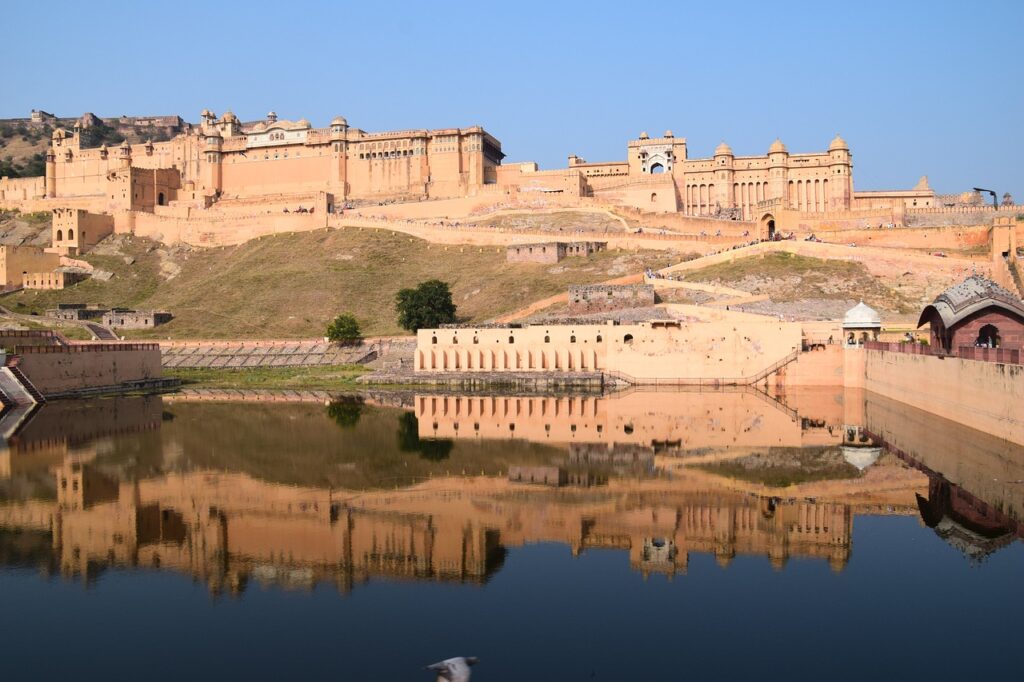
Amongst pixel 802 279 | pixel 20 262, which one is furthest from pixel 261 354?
pixel 802 279

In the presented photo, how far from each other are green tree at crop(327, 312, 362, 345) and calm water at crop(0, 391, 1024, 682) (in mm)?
19954

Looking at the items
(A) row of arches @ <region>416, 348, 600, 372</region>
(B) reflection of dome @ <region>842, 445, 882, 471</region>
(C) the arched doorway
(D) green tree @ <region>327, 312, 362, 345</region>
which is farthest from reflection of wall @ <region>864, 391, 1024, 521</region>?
(D) green tree @ <region>327, 312, 362, 345</region>

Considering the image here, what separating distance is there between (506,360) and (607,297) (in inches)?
234

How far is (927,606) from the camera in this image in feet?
34.6

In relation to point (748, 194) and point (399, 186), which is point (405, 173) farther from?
point (748, 194)

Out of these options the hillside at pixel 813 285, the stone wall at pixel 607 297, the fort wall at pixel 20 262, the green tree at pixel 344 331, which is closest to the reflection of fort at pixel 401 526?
the hillside at pixel 813 285

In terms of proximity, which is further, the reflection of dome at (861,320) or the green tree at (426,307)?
the green tree at (426,307)

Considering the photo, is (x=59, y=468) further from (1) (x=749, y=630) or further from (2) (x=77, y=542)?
(1) (x=749, y=630)

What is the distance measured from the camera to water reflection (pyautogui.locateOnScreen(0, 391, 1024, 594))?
12938 mm

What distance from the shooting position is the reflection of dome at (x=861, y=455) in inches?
733

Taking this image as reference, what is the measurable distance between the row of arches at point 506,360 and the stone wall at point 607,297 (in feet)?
14.8

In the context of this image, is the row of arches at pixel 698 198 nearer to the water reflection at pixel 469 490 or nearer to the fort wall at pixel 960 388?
the fort wall at pixel 960 388

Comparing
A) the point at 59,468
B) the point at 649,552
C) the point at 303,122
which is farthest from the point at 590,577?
the point at 303,122

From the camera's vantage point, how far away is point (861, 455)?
64.2ft
